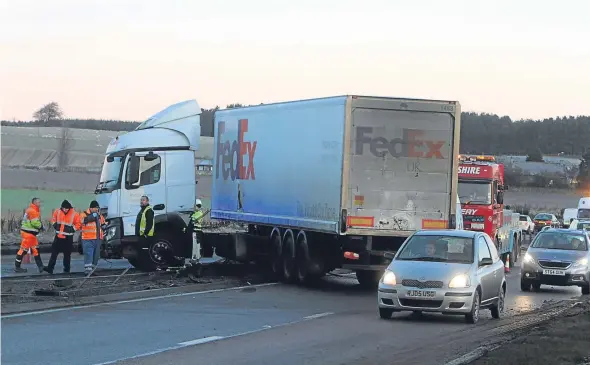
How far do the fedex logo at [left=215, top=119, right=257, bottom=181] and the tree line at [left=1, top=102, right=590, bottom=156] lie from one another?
2307 inches

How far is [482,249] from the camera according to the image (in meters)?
17.0

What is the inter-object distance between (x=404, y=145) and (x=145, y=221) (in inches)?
275

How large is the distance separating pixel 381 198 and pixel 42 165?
56464 millimetres

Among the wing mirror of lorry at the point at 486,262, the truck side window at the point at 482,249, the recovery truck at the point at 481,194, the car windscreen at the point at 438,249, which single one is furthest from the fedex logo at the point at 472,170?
the car windscreen at the point at 438,249

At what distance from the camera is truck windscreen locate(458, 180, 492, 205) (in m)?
29.4

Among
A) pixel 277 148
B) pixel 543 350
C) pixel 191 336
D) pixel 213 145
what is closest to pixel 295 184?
pixel 277 148

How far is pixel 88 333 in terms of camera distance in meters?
13.5

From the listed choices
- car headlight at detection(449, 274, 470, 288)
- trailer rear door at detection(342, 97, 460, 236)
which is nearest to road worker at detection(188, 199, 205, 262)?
trailer rear door at detection(342, 97, 460, 236)

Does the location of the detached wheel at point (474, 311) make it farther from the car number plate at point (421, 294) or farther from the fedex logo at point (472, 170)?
the fedex logo at point (472, 170)

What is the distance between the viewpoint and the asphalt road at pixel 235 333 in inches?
454

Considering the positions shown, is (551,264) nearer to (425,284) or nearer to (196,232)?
(196,232)

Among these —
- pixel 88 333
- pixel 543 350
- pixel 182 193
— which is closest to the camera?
pixel 543 350

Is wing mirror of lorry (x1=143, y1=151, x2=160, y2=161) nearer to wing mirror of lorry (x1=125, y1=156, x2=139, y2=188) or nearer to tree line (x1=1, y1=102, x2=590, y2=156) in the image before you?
wing mirror of lorry (x1=125, y1=156, x2=139, y2=188)

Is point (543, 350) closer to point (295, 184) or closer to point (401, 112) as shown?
point (401, 112)
